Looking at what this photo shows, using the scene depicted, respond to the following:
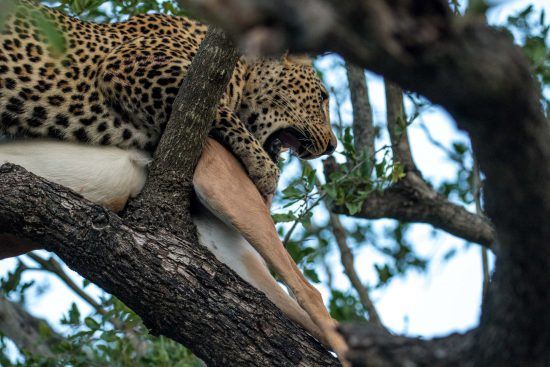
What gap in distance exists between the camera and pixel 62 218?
158 inches

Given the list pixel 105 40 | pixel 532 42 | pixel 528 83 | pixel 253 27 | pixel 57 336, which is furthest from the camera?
pixel 57 336

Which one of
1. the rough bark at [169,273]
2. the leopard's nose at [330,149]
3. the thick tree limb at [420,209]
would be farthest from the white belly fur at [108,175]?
the thick tree limb at [420,209]

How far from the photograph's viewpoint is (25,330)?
7254 millimetres

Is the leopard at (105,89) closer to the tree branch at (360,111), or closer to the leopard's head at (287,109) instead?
the leopard's head at (287,109)

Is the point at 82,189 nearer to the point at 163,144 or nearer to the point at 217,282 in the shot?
the point at 163,144

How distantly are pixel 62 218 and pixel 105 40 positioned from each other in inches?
66.1

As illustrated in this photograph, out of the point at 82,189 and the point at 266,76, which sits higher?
the point at 266,76

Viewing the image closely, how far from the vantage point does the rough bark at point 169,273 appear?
12.8 feet

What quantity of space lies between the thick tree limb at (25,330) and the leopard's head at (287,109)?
2.65 metres

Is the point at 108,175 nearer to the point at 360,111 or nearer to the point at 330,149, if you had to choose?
the point at 330,149

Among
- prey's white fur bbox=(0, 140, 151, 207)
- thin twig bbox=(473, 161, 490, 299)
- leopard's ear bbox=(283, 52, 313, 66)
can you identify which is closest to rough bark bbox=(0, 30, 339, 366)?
prey's white fur bbox=(0, 140, 151, 207)

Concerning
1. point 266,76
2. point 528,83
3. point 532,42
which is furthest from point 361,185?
point 528,83

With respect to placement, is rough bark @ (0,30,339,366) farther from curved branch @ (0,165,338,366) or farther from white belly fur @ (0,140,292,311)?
white belly fur @ (0,140,292,311)

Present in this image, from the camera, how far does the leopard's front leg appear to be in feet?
15.9
